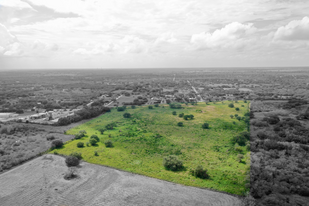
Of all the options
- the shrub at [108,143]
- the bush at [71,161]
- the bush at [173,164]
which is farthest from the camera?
the shrub at [108,143]

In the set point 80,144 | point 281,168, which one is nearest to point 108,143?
point 80,144

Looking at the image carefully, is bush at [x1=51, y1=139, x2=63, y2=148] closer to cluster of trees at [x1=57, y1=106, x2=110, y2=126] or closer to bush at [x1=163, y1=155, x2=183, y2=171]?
cluster of trees at [x1=57, y1=106, x2=110, y2=126]

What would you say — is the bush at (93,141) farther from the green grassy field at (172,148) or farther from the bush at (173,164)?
the bush at (173,164)

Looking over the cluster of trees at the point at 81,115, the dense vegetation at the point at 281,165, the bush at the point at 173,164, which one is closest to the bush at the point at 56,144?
the cluster of trees at the point at 81,115

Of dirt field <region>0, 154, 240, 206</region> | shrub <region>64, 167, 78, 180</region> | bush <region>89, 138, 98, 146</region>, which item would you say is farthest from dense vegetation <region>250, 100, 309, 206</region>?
bush <region>89, 138, 98, 146</region>

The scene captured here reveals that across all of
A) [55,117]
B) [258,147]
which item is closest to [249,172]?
[258,147]

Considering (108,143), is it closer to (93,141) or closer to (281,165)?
(93,141)
